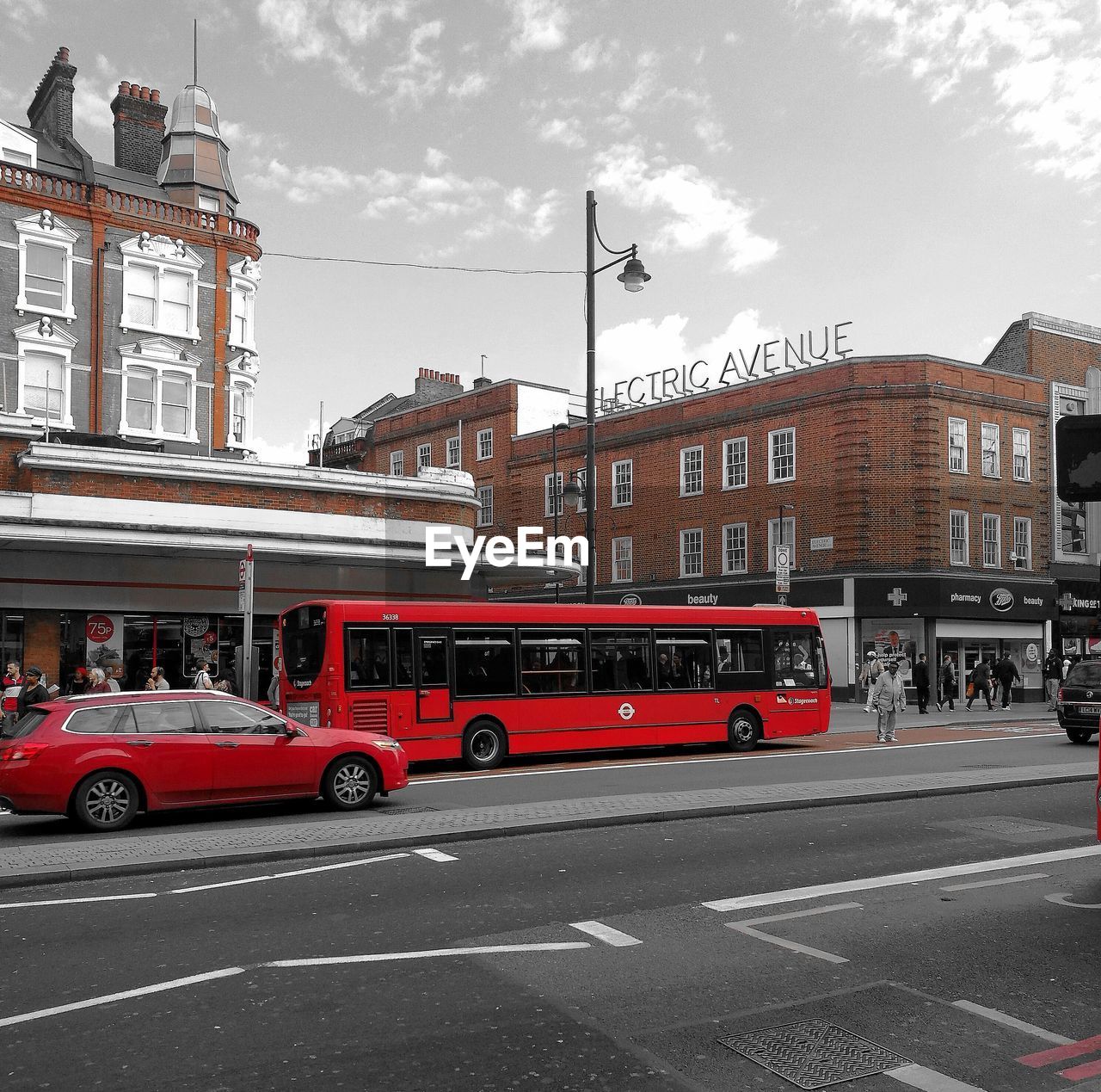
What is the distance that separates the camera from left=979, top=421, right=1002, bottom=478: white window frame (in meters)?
39.5

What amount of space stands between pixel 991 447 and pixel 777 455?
7.31 m

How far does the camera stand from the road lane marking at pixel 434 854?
33.8ft

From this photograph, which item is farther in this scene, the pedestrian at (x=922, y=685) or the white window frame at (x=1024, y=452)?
the white window frame at (x=1024, y=452)

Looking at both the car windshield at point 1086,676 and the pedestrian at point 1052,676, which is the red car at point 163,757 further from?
the pedestrian at point 1052,676

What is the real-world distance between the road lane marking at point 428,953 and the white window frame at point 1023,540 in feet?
120

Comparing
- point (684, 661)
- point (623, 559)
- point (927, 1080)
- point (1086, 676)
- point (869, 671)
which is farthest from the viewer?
point (623, 559)

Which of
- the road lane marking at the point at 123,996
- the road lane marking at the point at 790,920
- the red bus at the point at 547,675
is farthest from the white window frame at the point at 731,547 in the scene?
the road lane marking at the point at 123,996

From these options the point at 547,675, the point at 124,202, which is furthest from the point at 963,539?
the point at 124,202

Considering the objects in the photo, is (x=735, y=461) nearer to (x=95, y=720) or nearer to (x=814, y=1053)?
(x=95, y=720)

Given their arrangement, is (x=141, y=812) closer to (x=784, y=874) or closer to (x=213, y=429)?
(x=784, y=874)

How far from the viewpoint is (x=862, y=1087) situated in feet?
A: 16.2

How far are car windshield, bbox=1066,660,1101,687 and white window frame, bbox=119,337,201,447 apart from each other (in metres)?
23.1

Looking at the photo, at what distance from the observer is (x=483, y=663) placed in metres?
19.0

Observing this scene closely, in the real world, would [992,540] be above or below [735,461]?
below
